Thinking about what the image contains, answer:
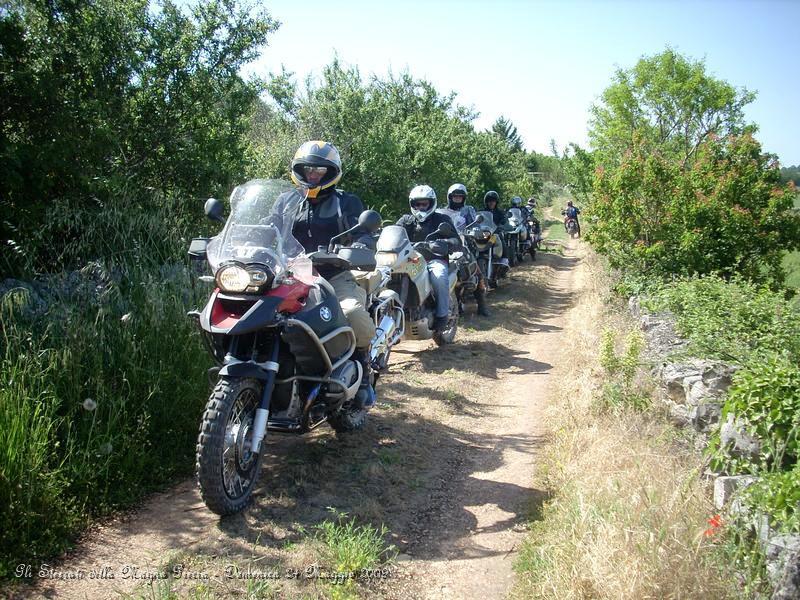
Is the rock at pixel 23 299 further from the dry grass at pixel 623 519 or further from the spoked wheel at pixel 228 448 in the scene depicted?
the dry grass at pixel 623 519

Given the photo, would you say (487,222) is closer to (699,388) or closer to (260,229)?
(699,388)

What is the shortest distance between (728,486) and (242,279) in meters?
3.06

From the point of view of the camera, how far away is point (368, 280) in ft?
19.5

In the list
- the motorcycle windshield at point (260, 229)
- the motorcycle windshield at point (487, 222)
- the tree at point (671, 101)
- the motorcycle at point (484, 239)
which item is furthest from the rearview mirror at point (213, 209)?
the tree at point (671, 101)

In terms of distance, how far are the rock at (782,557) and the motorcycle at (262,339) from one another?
267cm

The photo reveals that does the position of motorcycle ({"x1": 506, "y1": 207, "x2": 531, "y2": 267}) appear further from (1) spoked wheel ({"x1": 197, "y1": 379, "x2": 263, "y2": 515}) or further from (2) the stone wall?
(1) spoked wheel ({"x1": 197, "y1": 379, "x2": 263, "y2": 515})

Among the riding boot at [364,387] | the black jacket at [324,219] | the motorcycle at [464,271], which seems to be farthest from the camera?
the motorcycle at [464,271]

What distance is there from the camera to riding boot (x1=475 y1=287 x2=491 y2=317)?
1189 centimetres

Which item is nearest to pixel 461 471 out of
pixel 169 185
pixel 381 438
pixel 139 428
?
pixel 381 438

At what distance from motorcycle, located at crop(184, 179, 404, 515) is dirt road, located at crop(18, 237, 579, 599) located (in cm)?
36

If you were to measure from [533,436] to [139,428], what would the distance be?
3.32 m

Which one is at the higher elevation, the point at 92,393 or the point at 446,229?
the point at 446,229

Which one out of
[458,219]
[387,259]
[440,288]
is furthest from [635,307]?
[458,219]

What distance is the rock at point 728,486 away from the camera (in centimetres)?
377
